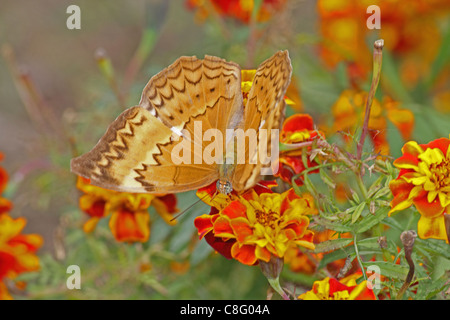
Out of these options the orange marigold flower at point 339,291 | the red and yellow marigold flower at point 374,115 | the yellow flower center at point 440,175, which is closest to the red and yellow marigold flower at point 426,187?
the yellow flower center at point 440,175

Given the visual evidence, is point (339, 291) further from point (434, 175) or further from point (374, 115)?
point (374, 115)

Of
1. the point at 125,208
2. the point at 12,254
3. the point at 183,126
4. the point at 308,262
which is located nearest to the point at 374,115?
the point at 308,262

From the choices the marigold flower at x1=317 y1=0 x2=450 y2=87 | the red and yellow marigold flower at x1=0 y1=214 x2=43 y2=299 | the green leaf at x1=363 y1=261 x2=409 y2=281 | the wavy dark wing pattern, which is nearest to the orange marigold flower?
the green leaf at x1=363 y1=261 x2=409 y2=281

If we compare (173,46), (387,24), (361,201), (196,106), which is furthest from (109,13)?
(361,201)

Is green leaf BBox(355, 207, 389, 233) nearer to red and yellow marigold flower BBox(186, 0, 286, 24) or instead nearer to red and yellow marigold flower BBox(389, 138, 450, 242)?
red and yellow marigold flower BBox(389, 138, 450, 242)

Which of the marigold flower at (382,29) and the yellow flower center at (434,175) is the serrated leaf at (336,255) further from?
the marigold flower at (382,29)
